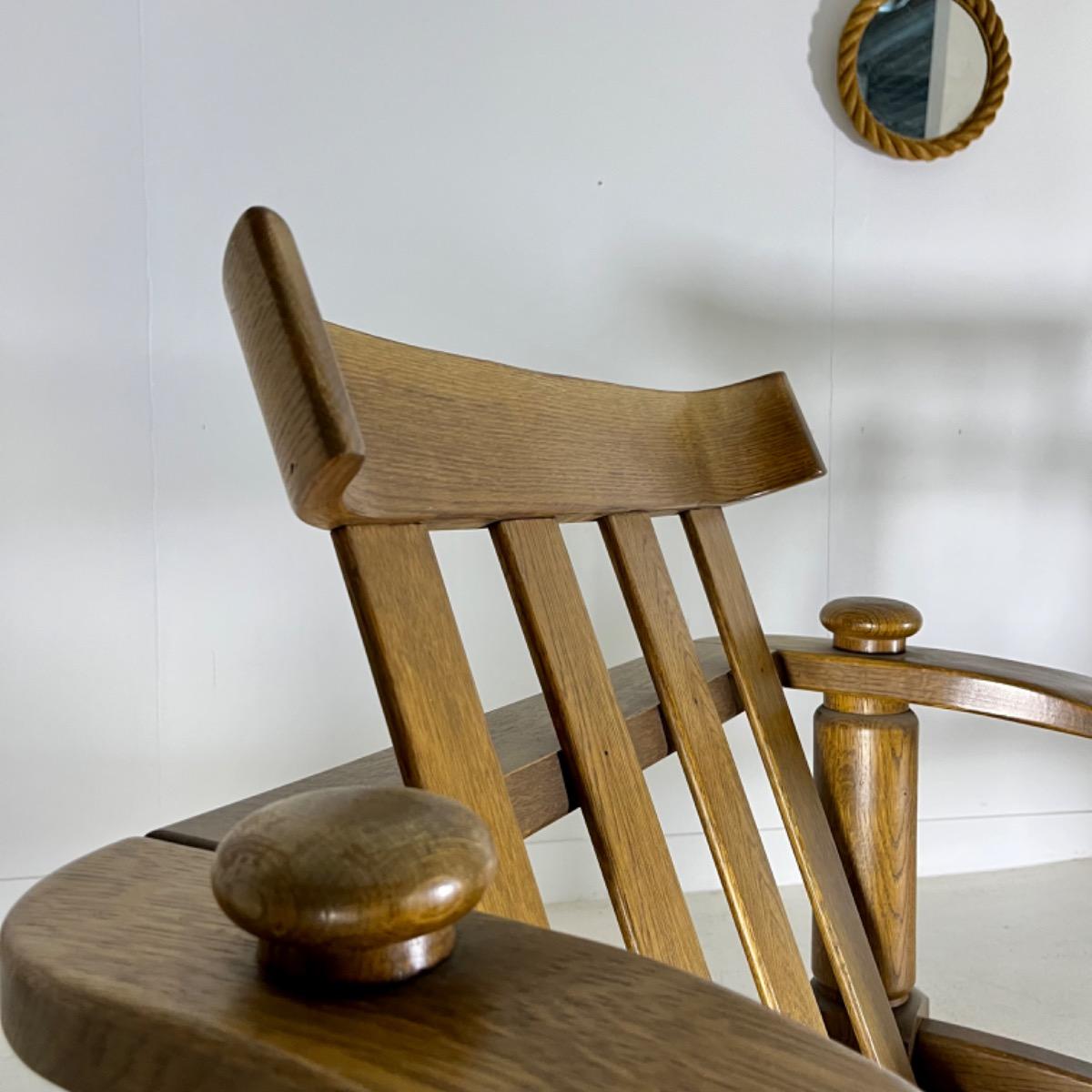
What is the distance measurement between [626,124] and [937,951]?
1317mm

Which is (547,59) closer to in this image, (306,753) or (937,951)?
(306,753)

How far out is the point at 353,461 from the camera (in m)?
0.38

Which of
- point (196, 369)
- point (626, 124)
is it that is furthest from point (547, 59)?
point (196, 369)

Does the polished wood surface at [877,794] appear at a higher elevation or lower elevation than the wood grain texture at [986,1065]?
higher

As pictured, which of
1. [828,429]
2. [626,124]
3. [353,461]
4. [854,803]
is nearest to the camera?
[353,461]

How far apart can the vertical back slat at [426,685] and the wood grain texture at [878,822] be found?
452 millimetres

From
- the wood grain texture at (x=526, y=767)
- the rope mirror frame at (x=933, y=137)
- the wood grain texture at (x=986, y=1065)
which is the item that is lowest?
the wood grain texture at (x=986, y=1065)

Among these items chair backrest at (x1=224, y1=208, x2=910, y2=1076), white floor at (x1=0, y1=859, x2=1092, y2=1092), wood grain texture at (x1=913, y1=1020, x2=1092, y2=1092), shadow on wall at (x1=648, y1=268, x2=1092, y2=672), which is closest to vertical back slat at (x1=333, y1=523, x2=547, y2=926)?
chair backrest at (x1=224, y1=208, x2=910, y2=1076)

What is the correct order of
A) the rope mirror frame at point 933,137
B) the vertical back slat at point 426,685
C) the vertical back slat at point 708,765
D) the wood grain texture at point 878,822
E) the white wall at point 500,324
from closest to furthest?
the vertical back slat at point 426,685, the vertical back slat at point 708,765, the wood grain texture at point 878,822, the white wall at point 500,324, the rope mirror frame at point 933,137

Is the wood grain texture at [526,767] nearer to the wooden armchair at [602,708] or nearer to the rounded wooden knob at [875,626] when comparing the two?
the wooden armchair at [602,708]

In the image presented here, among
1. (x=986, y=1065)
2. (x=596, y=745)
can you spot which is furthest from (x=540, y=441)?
(x=986, y=1065)

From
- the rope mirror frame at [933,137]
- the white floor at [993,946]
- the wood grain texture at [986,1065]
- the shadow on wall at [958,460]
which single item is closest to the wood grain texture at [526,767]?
the wood grain texture at [986,1065]

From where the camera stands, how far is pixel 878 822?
0.91m

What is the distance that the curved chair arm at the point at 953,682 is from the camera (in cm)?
80
